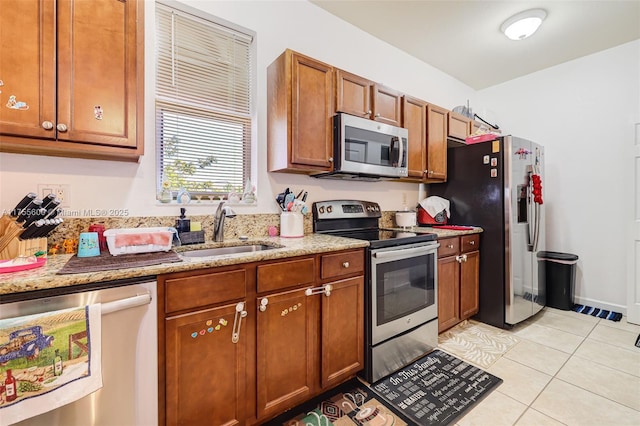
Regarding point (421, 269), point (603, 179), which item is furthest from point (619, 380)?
point (603, 179)

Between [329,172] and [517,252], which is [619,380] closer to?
[517,252]

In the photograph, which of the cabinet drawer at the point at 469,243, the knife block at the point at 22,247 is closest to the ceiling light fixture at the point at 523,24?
the cabinet drawer at the point at 469,243

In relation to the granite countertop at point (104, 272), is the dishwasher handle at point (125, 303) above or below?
below

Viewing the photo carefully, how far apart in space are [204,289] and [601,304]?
426cm

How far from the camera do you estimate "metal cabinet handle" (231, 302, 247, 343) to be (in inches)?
52.9

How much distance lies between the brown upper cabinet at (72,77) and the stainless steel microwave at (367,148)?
1276 millimetres

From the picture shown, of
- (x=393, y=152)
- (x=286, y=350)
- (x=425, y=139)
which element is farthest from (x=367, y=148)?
(x=286, y=350)

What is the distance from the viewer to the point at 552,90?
11.5 feet

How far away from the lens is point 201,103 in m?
2.01

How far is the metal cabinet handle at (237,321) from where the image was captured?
1.34m

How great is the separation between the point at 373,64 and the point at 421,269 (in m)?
2.15

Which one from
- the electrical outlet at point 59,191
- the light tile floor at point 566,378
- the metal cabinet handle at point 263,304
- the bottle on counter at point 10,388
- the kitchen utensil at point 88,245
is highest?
Answer: the electrical outlet at point 59,191

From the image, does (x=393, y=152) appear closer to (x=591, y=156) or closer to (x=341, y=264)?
(x=341, y=264)

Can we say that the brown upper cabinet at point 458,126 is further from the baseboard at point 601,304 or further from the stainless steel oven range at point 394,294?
the baseboard at point 601,304
